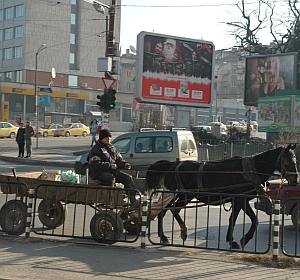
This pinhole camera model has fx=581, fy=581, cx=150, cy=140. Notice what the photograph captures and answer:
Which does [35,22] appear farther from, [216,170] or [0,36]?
[216,170]

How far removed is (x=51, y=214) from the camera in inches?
423

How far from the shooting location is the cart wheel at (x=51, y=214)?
10555mm

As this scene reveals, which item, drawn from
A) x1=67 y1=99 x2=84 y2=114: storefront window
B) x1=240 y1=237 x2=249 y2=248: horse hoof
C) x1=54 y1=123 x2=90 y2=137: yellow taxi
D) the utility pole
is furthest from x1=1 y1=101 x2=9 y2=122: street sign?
x1=240 y1=237 x2=249 y2=248: horse hoof

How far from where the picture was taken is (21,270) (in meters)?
7.52

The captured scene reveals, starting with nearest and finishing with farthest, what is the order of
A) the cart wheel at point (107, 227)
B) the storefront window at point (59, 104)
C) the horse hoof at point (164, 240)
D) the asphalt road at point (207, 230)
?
the cart wheel at point (107, 227), the horse hoof at point (164, 240), the asphalt road at point (207, 230), the storefront window at point (59, 104)

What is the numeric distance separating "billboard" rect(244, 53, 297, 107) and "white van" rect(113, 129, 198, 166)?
78.2ft

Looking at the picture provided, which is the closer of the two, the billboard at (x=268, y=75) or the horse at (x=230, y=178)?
the horse at (x=230, y=178)

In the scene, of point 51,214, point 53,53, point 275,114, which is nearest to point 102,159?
point 51,214

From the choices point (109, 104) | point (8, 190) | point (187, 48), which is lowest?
point (8, 190)

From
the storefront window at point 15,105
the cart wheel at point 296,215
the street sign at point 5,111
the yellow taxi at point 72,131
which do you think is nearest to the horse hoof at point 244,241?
the cart wheel at point 296,215

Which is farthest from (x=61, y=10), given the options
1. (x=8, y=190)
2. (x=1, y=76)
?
(x=8, y=190)

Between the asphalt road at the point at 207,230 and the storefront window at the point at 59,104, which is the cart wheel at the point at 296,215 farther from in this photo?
the storefront window at the point at 59,104

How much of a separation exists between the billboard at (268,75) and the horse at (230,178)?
106 ft

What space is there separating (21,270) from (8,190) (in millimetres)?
3149
